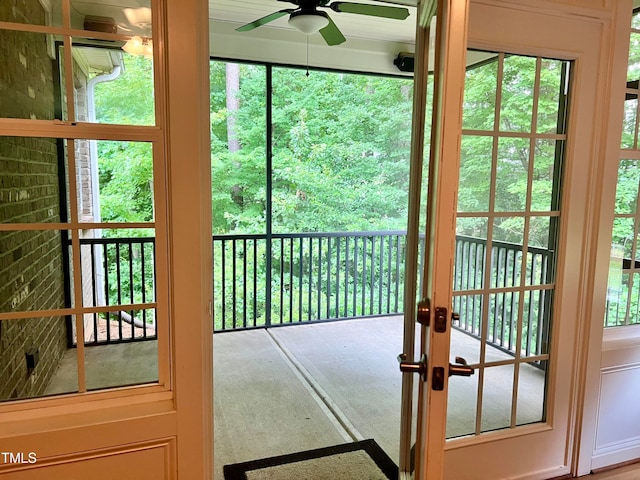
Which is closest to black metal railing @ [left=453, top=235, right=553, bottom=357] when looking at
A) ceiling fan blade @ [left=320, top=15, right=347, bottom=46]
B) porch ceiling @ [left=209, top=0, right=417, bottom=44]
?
ceiling fan blade @ [left=320, top=15, right=347, bottom=46]

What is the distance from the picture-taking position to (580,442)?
2178 millimetres

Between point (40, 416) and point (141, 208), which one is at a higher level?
point (141, 208)

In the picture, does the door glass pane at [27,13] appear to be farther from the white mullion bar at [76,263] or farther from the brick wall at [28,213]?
the white mullion bar at [76,263]

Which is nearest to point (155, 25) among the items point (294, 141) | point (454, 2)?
point (454, 2)

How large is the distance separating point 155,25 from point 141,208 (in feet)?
1.92

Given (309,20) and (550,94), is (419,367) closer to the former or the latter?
(550,94)

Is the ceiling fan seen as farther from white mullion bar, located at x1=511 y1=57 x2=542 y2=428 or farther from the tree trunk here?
the tree trunk

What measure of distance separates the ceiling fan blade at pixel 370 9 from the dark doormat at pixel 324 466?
102 inches

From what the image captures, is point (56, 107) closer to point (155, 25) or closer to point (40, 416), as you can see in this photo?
point (155, 25)

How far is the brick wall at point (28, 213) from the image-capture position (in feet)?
4.92

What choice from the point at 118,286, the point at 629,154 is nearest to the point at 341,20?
the point at 629,154

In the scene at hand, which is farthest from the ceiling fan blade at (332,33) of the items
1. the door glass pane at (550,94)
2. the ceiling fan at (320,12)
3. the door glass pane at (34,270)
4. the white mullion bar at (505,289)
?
the door glass pane at (34,270)

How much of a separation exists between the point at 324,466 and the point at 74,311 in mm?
1495

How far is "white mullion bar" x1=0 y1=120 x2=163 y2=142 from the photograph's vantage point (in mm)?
1310
